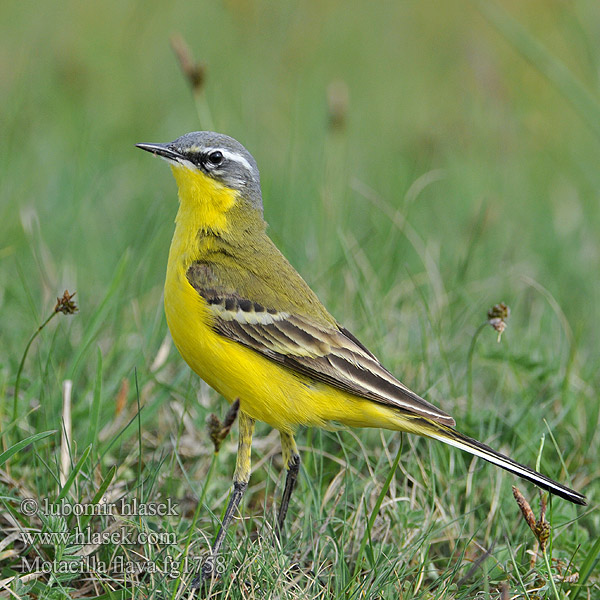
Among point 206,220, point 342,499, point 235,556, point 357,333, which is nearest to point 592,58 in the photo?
point 357,333

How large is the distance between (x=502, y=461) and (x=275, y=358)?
1149 millimetres

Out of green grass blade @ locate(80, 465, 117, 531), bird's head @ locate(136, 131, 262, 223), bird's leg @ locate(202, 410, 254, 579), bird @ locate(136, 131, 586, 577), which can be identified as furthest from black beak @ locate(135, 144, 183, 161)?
green grass blade @ locate(80, 465, 117, 531)

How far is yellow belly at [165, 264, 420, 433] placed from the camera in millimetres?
4105

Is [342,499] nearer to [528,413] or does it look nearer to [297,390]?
[297,390]

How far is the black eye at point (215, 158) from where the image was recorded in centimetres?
470

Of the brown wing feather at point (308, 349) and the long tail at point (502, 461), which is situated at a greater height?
the brown wing feather at point (308, 349)

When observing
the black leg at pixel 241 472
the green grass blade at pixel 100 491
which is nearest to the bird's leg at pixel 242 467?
the black leg at pixel 241 472

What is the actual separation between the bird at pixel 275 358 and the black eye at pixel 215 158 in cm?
45

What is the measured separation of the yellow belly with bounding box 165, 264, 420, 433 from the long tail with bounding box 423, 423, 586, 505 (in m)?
0.16

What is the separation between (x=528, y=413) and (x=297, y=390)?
1.51m

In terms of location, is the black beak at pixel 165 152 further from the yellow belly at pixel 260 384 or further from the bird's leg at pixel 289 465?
the bird's leg at pixel 289 465

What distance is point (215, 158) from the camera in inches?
186

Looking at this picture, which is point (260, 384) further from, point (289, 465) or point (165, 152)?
point (165, 152)

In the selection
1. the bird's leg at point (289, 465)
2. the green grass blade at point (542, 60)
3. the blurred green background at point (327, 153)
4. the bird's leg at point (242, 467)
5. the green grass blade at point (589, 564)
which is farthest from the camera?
the green grass blade at point (542, 60)
